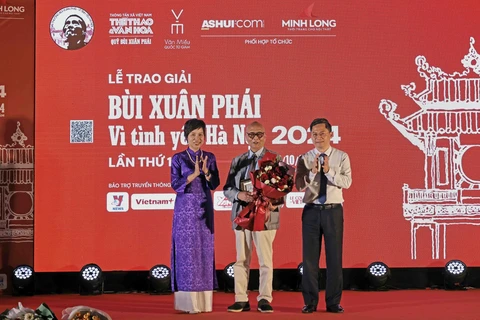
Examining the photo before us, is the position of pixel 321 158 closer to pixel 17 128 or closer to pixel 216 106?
pixel 216 106

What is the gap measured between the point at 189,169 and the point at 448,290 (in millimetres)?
2490

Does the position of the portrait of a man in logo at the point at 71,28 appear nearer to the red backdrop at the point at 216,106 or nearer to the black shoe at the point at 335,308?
the red backdrop at the point at 216,106

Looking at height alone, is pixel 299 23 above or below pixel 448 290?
above

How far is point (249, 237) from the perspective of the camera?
5.09m

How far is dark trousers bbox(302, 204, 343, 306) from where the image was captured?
16.3 feet

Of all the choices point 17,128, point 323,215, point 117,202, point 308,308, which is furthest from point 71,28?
point 308,308

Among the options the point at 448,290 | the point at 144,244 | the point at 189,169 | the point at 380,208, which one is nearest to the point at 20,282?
the point at 144,244

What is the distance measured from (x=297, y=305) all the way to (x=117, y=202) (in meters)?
1.76

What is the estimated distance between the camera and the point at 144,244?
6.25m

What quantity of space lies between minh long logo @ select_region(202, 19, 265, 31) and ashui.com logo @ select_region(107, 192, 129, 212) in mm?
1520

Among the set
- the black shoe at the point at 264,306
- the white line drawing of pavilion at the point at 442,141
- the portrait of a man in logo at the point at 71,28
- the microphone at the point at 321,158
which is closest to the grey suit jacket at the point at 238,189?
the microphone at the point at 321,158

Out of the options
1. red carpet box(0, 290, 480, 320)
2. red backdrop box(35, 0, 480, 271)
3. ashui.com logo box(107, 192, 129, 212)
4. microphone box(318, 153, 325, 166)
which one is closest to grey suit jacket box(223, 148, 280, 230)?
microphone box(318, 153, 325, 166)

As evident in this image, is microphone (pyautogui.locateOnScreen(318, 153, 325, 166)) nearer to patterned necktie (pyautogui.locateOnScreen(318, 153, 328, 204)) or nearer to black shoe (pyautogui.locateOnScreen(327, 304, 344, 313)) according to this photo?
patterned necktie (pyautogui.locateOnScreen(318, 153, 328, 204))

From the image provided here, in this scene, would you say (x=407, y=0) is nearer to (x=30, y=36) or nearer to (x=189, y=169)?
(x=189, y=169)
